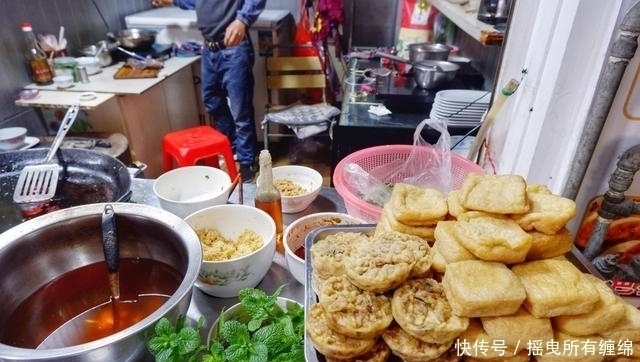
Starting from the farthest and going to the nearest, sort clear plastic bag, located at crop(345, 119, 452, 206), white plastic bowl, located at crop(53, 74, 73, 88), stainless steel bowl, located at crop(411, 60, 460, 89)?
white plastic bowl, located at crop(53, 74, 73, 88), stainless steel bowl, located at crop(411, 60, 460, 89), clear plastic bag, located at crop(345, 119, 452, 206)

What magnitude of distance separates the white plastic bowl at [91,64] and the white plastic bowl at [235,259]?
257cm

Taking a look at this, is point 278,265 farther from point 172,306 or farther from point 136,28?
point 136,28

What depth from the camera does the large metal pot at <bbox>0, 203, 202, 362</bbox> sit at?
0.76 m

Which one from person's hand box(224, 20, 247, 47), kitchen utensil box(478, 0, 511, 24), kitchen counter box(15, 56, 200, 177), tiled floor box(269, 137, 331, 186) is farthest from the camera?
tiled floor box(269, 137, 331, 186)

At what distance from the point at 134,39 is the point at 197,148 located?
154 cm

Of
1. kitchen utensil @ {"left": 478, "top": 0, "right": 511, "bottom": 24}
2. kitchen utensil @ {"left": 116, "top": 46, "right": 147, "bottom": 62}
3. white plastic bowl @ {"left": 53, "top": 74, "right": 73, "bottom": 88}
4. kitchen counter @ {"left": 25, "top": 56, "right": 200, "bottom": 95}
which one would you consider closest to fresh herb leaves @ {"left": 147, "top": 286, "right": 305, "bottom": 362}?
kitchen utensil @ {"left": 478, "top": 0, "right": 511, "bottom": 24}

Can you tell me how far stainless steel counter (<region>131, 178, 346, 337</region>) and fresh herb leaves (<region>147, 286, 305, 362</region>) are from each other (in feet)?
0.35

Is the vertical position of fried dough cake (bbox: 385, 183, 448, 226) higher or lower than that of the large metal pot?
higher

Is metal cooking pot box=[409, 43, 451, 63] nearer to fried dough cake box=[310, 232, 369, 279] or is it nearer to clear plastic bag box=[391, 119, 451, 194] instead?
clear plastic bag box=[391, 119, 451, 194]

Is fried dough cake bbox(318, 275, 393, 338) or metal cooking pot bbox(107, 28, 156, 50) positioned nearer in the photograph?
fried dough cake bbox(318, 275, 393, 338)

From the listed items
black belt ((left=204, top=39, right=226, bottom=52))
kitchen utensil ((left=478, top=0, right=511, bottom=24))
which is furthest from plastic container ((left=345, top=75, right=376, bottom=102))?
black belt ((left=204, top=39, right=226, bottom=52))

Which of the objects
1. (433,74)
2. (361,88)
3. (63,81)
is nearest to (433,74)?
(433,74)

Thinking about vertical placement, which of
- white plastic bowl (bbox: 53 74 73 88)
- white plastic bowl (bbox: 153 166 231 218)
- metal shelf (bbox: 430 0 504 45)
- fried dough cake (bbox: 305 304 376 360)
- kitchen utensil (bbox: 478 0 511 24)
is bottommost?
white plastic bowl (bbox: 53 74 73 88)

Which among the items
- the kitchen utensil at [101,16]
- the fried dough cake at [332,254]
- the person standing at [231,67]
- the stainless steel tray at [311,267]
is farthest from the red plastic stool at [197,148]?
the fried dough cake at [332,254]
